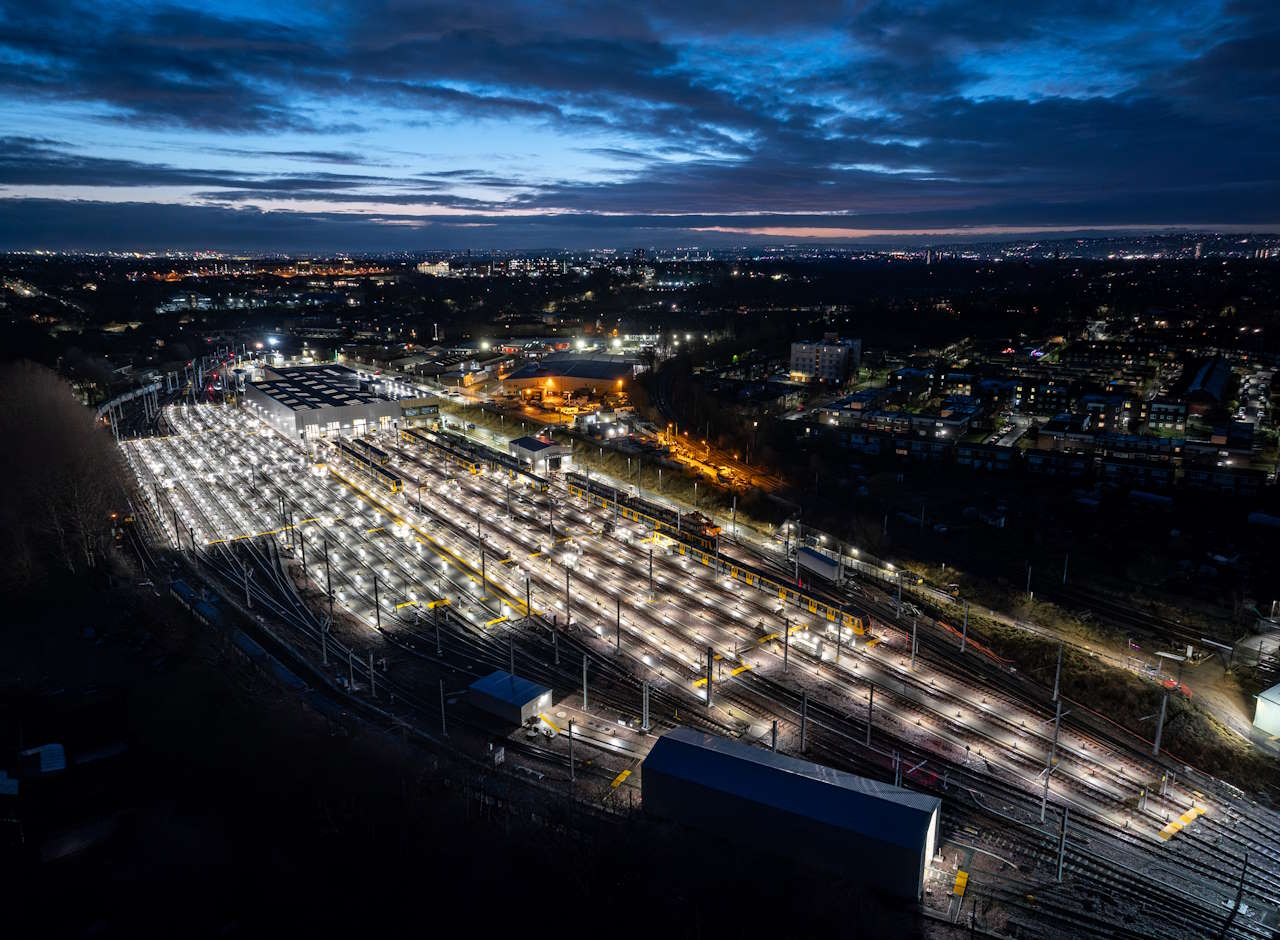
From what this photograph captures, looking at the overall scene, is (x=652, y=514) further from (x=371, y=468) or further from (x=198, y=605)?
(x=198, y=605)

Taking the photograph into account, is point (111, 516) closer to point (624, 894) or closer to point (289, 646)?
point (289, 646)

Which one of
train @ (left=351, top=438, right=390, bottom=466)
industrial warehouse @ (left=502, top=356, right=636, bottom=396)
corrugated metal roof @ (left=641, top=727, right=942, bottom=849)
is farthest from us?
industrial warehouse @ (left=502, top=356, right=636, bottom=396)

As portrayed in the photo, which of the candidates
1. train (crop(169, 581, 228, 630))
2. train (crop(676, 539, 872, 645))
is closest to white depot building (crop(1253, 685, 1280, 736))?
train (crop(676, 539, 872, 645))

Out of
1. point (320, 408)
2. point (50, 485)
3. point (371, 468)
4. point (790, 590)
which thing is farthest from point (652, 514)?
point (320, 408)

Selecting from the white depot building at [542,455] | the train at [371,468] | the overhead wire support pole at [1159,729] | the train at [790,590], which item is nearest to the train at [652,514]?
the train at [790,590]

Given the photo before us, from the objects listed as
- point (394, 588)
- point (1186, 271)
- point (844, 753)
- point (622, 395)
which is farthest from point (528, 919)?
point (1186, 271)

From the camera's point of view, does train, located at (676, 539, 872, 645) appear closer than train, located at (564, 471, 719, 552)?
Yes

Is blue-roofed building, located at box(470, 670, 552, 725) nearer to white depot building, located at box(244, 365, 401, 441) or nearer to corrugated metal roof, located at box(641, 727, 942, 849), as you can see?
corrugated metal roof, located at box(641, 727, 942, 849)

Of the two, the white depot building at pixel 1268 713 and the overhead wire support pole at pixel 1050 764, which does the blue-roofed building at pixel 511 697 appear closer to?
the overhead wire support pole at pixel 1050 764
